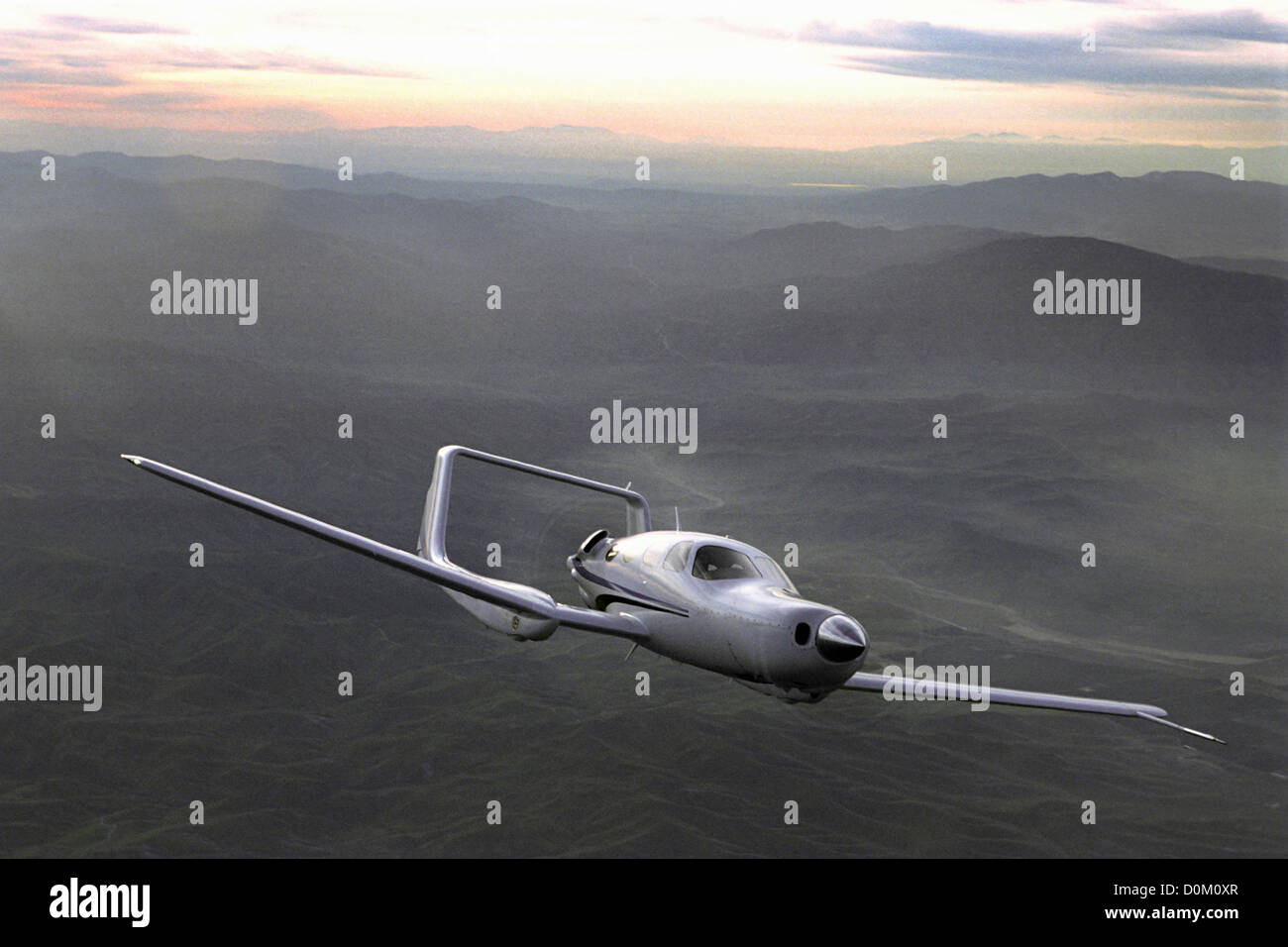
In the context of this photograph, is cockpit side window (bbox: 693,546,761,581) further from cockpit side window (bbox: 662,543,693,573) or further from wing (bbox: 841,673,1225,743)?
wing (bbox: 841,673,1225,743)

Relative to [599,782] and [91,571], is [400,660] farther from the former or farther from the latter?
[91,571]

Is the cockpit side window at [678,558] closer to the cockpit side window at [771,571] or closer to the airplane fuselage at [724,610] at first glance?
the airplane fuselage at [724,610]

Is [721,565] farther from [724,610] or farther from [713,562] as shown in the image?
[724,610]

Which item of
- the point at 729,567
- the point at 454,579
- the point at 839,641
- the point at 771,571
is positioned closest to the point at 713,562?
the point at 729,567

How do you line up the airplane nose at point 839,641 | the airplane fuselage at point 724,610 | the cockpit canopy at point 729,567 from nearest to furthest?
the airplane nose at point 839,641, the airplane fuselage at point 724,610, the cockpit canopy at point 729,567

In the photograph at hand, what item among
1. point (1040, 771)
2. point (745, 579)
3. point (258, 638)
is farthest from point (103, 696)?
point (745, 579)

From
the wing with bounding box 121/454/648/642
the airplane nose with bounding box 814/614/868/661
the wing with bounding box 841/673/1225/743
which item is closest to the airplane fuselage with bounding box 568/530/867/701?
the airplane nose with bounding box 814/614/868/661

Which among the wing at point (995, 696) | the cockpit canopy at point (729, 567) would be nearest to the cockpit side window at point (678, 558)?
the cockpit canopy at point (729, 567)
